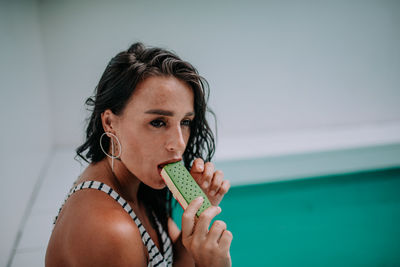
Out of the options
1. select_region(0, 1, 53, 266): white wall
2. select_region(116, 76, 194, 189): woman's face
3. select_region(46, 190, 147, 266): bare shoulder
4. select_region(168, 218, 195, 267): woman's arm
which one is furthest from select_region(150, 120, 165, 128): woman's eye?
select_region(0, 1, 53, 266): white wall

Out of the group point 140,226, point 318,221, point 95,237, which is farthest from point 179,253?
point 318,221

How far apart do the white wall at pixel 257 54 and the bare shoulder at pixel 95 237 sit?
233 cm

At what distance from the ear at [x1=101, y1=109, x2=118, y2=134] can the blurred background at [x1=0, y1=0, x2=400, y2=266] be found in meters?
0.73

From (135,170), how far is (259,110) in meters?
2.43

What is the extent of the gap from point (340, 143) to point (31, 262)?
7.30 feet

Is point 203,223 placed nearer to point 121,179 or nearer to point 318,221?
point 121,179

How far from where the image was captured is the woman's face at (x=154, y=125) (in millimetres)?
709

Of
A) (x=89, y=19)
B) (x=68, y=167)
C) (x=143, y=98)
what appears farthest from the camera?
(x=89, y=19)

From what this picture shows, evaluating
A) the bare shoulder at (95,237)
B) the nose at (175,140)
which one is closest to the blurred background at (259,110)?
the bare shoulder at (95,237)

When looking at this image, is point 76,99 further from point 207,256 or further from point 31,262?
point 207,256

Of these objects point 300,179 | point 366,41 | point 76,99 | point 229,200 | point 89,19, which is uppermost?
point 366,41

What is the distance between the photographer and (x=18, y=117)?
1545mm

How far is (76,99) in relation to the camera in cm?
280

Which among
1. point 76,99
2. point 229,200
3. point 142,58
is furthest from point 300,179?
point 76,99
